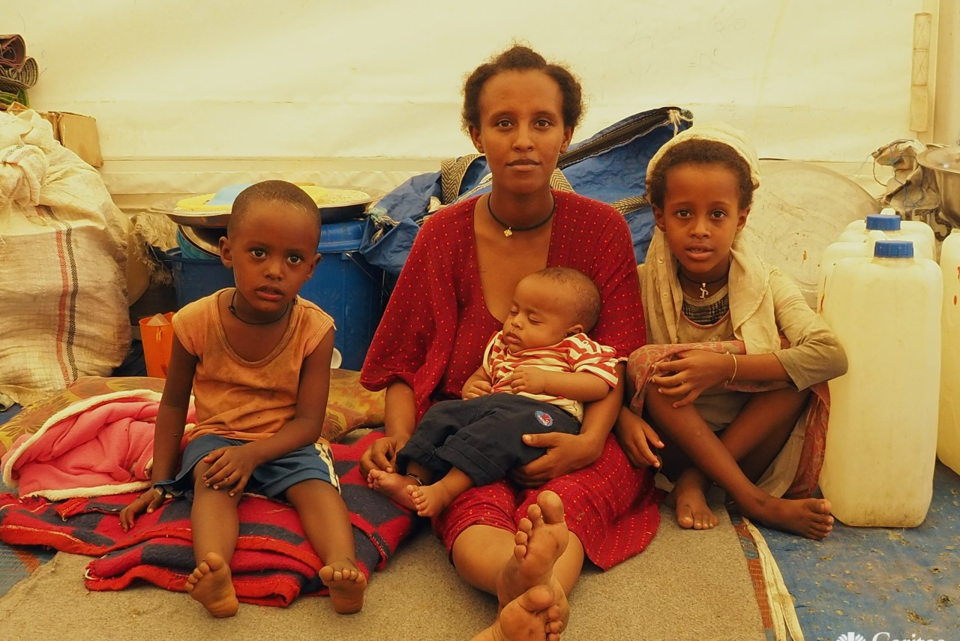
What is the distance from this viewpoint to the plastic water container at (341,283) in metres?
3.47

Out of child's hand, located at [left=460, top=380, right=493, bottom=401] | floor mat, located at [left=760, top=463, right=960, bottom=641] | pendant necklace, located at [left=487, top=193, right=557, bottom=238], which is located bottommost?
floor mat, located at [left=760, top=463, right=960, bottom=641]

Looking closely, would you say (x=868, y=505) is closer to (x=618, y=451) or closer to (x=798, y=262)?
(x=618, y=451)

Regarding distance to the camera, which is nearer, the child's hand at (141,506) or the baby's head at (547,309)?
the child's hand at (141,506)

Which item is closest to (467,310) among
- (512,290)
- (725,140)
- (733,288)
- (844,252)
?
(512,290)

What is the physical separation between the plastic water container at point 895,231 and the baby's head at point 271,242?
1539mm

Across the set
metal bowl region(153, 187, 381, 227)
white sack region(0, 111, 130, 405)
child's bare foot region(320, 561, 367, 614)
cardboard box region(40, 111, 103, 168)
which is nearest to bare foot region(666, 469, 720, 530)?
child's bare foot region(320, 561, 367, 614)

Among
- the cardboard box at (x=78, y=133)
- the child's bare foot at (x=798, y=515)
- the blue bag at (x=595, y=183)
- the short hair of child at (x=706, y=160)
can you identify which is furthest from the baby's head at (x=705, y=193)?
the cardboard box at (x=78, y=133)

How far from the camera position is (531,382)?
7.07 ft

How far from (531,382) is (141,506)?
3.19 feet

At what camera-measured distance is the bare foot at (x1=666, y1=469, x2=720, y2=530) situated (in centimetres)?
223

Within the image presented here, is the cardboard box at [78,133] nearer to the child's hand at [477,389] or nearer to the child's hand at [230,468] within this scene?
the child's hand at [230,468]

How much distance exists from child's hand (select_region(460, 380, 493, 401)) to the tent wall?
2007 mm

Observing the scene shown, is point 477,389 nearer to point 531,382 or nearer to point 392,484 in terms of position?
point 531,382

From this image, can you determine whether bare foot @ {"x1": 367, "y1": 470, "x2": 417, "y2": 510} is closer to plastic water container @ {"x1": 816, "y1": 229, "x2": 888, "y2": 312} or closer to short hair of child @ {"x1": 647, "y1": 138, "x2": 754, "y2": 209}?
short hair of child @ {"x1": 647, "y1": 138, "x2": 754, "y2": 209}
